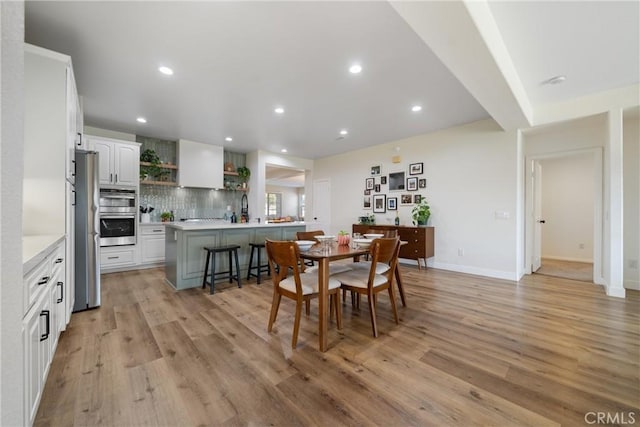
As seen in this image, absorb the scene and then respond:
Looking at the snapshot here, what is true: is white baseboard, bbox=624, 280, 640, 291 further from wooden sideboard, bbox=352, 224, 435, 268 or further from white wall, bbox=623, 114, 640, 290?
wooden sideboard, bbox=352, 224, 435, 268

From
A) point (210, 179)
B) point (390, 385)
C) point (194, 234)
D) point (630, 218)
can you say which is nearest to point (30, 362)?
point (390, 385)

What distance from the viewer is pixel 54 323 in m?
1.82

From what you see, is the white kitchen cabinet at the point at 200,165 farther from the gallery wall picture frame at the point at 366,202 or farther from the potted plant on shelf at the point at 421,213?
the potted plant on shelf at the point at 421,213

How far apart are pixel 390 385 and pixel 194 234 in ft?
10.2

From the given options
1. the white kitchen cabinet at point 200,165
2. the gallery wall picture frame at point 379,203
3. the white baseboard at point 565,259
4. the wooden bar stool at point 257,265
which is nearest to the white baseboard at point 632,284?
the white baseboard at point 565,259

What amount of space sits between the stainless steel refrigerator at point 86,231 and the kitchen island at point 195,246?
89cm

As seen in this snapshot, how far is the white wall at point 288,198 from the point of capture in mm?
12414

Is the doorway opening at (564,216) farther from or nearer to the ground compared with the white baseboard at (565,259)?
farther from the ground

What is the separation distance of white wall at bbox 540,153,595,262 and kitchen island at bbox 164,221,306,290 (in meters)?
6.68

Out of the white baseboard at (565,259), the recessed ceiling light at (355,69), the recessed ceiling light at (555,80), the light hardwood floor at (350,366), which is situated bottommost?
the light hardwood floor at (350,366)

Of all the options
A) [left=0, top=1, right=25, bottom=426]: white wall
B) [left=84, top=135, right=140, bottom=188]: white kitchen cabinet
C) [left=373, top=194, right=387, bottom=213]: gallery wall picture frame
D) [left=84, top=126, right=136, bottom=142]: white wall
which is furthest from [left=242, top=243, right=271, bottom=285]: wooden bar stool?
[left=84, top=126, right=136, bottom=142]: white wall

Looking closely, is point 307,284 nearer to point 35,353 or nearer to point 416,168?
point 35,353

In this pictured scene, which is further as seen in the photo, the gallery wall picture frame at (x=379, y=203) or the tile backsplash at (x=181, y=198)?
the gallery wall picture frame at (x=379, y=203)

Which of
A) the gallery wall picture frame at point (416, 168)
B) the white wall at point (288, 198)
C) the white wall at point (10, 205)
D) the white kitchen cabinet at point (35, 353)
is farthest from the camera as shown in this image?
the white wall at point (288, 198)
